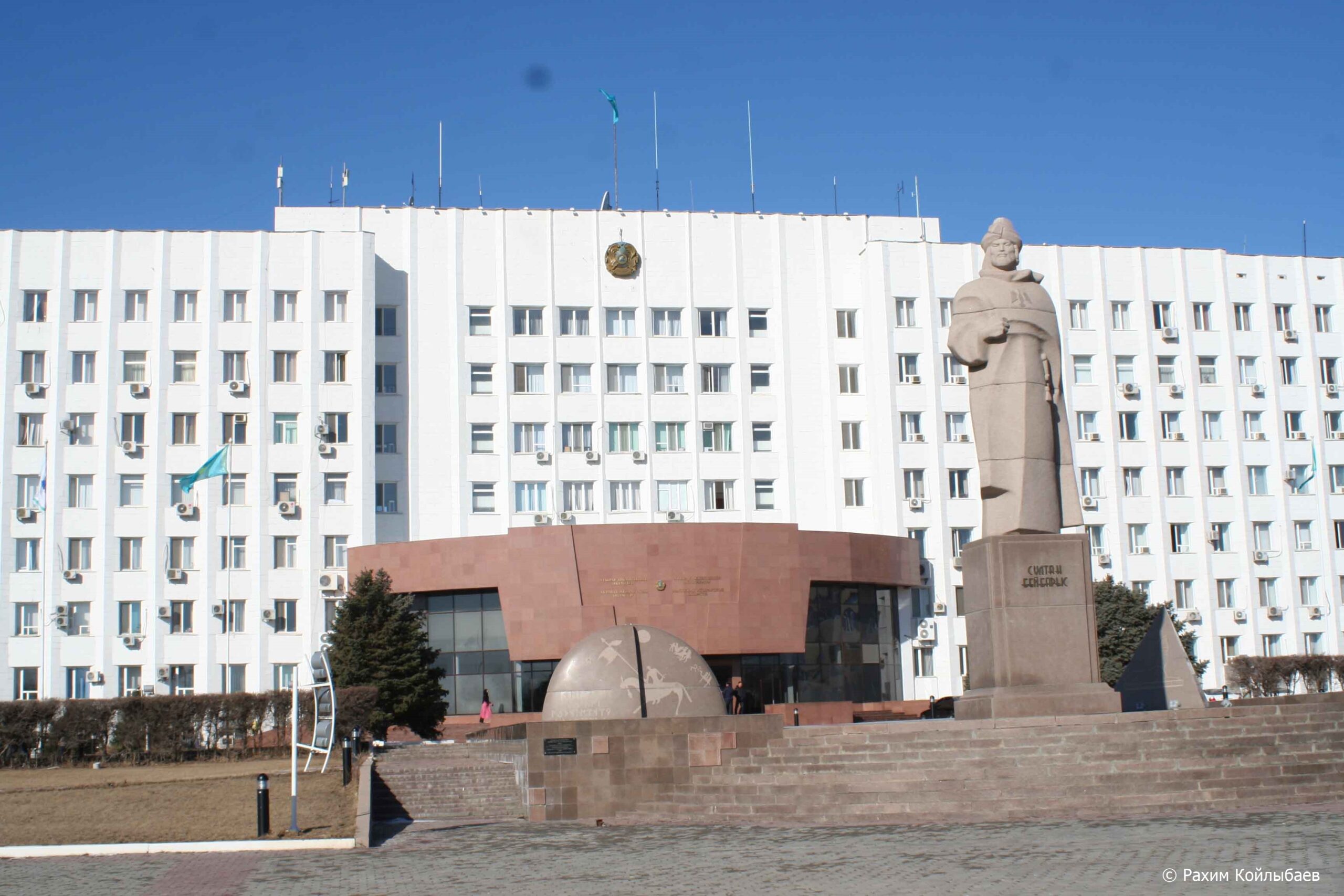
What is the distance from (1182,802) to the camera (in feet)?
59.4

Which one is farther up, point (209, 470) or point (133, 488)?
point (133, 488)

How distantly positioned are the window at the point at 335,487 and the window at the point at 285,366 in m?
3.73

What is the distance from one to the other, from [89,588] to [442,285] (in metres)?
16.5

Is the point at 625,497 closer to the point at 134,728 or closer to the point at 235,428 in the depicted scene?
the point at 235,428

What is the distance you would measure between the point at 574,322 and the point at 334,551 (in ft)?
40.3

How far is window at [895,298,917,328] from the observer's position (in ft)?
176

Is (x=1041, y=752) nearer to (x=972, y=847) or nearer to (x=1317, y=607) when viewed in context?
(x=972, y=847)

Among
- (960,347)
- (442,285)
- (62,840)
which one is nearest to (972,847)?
(960,347)

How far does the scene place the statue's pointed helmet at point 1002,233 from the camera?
21.6m

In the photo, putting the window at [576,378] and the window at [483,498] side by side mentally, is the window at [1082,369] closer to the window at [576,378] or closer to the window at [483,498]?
the window at [576,378]

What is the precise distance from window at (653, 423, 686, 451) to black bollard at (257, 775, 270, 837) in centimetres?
3350

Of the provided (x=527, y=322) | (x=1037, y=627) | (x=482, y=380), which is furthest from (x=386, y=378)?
(x=1037, y=627)

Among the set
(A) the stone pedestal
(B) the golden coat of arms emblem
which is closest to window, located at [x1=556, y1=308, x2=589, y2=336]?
(B) the golden coat of arms emblem

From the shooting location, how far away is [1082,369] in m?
55.4
